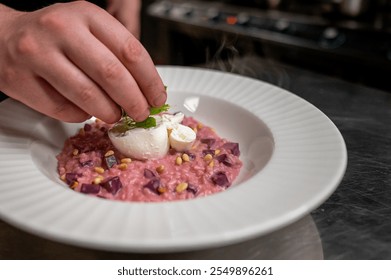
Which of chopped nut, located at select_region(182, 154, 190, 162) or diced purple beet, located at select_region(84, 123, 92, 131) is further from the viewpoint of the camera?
diced purple beet, located at select_region(84, 123, 92, 131)

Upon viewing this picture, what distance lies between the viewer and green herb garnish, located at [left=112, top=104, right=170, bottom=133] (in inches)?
52.2

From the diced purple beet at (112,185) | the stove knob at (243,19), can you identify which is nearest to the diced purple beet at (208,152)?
the diced purple beet at (112,185)

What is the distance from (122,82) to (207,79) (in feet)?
2.37

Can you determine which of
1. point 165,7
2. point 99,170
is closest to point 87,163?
point 99,170

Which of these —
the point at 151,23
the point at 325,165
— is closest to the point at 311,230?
the point at 325,165

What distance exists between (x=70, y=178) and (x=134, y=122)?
0.25 metres

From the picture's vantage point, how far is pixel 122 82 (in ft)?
3.69

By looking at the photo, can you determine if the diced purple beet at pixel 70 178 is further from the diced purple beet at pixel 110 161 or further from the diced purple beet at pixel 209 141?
the diced purple beet at pixel 209 141

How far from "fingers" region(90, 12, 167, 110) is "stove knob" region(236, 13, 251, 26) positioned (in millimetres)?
2306

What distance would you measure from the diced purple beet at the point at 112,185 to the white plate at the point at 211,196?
110 mm

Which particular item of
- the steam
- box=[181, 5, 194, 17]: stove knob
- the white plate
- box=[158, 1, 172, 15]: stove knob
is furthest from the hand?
box=[158, 1, 172, 15]: stove knob

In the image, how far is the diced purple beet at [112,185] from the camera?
1148mm

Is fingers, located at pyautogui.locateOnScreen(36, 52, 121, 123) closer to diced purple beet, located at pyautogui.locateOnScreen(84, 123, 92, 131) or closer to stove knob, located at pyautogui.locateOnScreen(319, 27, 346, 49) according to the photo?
diced purple beet, located at pyautogui.locateOnScreen(84, 123, 92, 131)

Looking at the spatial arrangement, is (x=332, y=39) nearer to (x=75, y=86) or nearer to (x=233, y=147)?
(x=233, y=147)
